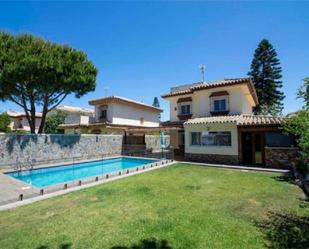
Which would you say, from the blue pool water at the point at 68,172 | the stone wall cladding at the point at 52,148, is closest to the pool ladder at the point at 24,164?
the stone wall cladding at the point at 52,148

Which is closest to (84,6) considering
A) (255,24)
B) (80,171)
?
(255,24)

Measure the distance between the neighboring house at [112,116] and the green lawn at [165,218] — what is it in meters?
25.5

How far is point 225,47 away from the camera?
21766mm

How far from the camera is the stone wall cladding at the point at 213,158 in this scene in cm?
2209

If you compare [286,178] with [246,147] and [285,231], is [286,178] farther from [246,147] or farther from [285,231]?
[285,231]

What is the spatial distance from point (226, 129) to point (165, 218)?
16087 mm

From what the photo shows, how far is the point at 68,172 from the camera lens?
71.5 feet

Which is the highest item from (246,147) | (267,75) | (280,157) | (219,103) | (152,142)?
(267,75)

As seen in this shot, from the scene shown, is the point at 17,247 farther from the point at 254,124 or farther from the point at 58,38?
the point at 58,38

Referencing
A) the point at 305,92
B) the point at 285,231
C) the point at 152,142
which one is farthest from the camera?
the point at 152,142

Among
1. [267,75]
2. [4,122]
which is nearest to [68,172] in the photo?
[4,122]

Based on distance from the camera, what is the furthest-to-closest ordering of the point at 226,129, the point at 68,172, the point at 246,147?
the point at 226,129
the point at 246,147
the point at 68,172

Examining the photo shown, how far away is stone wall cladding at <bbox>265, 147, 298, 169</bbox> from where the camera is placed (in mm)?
18578

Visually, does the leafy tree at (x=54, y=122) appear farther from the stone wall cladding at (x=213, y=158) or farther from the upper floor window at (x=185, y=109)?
the stone wall cladding at (x=213, y=158)
